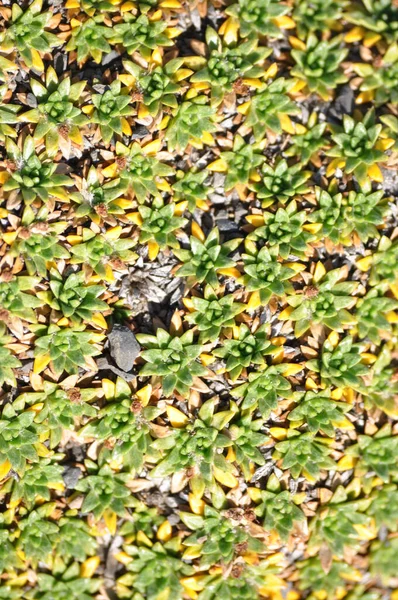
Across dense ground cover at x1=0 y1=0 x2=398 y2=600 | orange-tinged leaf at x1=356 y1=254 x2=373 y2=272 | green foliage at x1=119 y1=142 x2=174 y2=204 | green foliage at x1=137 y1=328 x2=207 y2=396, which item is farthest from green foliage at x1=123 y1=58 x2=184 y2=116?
orange-tinged leaf at x1=356 y1=254 x2=373 y2=272

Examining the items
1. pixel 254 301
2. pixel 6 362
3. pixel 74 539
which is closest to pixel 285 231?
pixel 254 301

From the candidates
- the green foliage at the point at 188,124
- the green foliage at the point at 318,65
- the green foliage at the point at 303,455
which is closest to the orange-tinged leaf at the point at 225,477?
the green foliage at the point at 303,455

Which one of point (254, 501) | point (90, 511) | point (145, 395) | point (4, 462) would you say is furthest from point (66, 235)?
point (254, 501)

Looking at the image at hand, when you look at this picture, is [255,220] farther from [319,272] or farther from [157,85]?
[157,85]

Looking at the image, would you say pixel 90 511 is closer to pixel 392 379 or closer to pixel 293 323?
pixel 293 323

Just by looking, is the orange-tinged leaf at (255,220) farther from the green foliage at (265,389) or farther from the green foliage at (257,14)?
the green foliage at (257,14)
